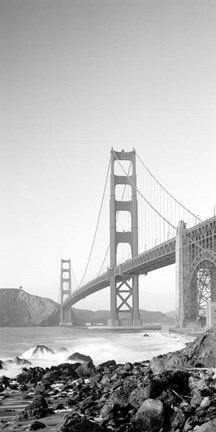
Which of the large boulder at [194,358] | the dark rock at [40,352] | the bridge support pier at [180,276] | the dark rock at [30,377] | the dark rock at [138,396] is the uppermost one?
the bridge support pier at [180,276]

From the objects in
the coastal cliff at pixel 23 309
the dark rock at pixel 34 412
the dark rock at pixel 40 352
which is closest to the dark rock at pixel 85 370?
the dark rock at pixel 34 412

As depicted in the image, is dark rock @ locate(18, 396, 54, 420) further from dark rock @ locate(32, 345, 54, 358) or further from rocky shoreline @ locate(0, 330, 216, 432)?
dark rock @ locate(32, 345, 54, 358)

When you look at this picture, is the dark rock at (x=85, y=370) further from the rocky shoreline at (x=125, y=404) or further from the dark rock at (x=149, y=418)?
the dark rock at (x=149, y=418)

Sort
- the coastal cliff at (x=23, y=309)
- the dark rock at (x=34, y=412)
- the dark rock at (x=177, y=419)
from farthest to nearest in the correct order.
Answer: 1. the coastal cliff at (x=23, y=309)
2. the dark rock at (x=34, y=412)
3. the dark rock at (x=177, y=419)

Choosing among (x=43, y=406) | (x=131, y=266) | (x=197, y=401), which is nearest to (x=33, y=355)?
(x=43, y=406)

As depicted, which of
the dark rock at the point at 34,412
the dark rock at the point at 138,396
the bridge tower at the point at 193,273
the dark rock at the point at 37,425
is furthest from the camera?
the bridge tower at the point at 193,273

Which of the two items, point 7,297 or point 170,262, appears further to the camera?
point 7,297

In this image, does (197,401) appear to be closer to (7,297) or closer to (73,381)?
(73,381)
